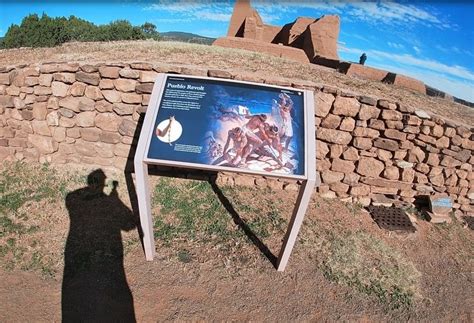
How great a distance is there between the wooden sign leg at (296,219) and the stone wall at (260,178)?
67.0 inches

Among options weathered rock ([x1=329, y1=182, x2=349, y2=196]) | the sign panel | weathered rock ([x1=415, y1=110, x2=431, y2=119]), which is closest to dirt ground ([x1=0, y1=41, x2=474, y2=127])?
weathered rock ([x1=415, y1=110, x2=431, y2=119])

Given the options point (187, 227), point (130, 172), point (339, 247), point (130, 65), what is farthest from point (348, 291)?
point (130, 65)

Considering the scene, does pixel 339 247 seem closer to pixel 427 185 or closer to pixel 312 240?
pixel 312 240

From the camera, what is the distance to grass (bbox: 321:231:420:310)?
12.5 ft

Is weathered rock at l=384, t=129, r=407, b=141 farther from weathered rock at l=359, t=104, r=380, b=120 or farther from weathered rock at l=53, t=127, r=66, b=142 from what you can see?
weathered rock at l=53, t=127, r=66, b=142

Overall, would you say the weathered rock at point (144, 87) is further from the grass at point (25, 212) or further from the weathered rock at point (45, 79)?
the grass at point (25, 212)

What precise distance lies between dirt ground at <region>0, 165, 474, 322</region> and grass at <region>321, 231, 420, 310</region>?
43mm

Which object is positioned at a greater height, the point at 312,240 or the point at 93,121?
the point at 93,121

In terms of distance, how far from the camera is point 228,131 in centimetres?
317

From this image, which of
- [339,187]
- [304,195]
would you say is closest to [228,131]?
[304,195]

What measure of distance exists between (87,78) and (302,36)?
13.7 m

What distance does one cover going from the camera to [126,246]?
13.0 feet

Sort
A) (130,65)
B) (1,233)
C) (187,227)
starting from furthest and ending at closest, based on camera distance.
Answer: (130,65) → (187,227) → (1,233)

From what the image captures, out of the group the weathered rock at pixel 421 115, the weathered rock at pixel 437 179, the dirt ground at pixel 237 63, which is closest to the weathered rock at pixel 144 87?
the dirt ground at pixel 237 63
